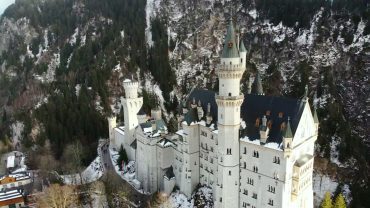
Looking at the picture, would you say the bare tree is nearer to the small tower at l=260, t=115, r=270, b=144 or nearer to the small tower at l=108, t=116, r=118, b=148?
the small tower at l=108, t=116, r=118, b=148

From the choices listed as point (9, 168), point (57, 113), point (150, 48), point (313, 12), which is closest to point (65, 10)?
point (150, 48)

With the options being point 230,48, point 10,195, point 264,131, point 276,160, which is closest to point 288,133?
point 264,131

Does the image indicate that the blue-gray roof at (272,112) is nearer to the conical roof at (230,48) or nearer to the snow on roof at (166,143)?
the conical roof at (230,48)

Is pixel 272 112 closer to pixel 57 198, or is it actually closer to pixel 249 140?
pixel 249 140

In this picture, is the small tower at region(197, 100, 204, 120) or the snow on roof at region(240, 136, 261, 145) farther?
the small tower at region(197, 100, 204, 120)

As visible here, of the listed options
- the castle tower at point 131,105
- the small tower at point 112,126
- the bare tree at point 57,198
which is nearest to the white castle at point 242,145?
the castle tower at point 131,105

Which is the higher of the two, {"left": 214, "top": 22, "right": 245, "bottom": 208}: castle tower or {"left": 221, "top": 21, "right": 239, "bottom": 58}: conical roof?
Result: {"left": 221, "top": 21, "right": 239, "bottom": 58}: conical roof

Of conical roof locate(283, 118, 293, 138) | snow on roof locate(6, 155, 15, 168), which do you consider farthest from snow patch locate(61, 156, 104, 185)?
conical roof locate(283, 118, 293, 138)
